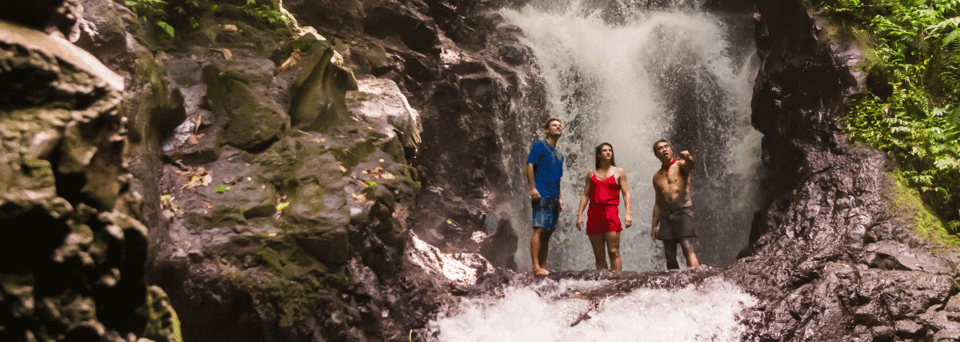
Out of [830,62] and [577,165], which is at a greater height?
[830,62]

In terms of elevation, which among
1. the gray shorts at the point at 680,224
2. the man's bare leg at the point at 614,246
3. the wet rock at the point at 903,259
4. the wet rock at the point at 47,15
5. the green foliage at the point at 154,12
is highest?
the wet rock at the point at 903,259

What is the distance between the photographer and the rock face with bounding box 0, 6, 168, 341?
185cm

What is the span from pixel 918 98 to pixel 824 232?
2.23 meters

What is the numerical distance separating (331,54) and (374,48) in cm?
313

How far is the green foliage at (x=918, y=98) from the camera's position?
634cm

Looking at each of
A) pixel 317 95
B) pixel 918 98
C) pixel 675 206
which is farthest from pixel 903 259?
pixel 317 95

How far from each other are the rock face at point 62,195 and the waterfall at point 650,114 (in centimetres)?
910

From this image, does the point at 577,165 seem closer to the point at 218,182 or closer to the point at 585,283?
the point at 585,283

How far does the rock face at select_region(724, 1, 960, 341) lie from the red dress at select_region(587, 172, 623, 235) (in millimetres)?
1468

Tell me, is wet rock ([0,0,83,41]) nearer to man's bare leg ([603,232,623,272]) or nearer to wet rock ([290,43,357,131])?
wet rock ([290,43,357,131])

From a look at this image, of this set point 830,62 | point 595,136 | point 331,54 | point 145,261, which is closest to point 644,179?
point 595,136

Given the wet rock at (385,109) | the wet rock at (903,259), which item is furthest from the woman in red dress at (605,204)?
the wet rock at (903,259)

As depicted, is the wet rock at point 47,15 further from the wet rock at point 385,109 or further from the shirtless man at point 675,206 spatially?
the shirtless man at point 675,206

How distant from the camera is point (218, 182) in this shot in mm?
4715
